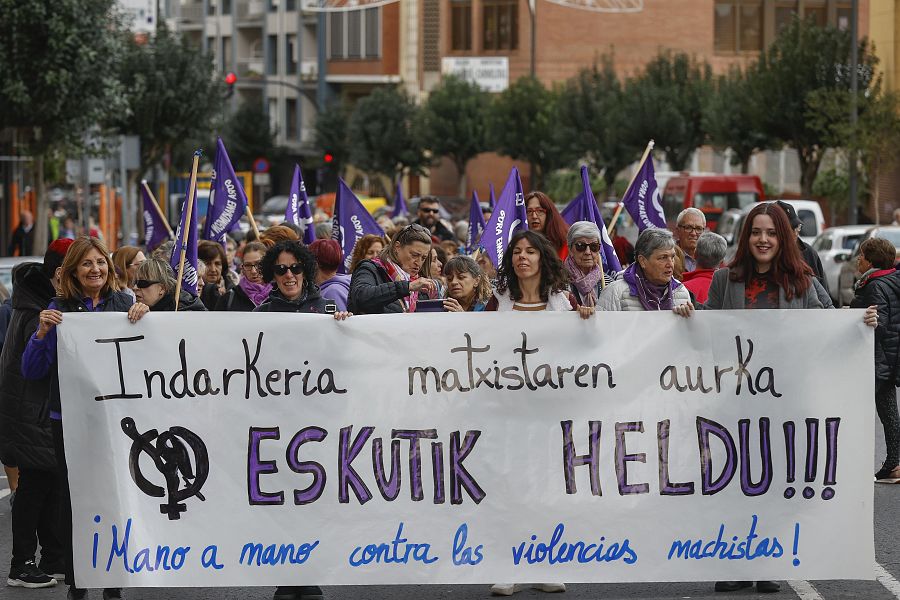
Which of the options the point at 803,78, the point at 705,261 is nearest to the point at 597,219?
the point at 705,261

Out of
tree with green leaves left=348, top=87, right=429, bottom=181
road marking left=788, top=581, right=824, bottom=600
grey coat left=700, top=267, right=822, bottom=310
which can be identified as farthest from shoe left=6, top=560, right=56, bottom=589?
tree with green leaves left=348, top=87, right=429, bottom=181

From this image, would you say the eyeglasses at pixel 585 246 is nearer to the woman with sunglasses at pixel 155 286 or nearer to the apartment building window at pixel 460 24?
the woman with sunglasses at pixel 155 286

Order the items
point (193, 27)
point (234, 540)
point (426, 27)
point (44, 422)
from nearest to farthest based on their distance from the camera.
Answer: point (234, 540) → point (44, 422) → point (426, 27) → point (193, 27)

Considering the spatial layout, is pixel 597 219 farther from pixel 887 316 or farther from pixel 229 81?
pixel 229 81

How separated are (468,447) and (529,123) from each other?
5388 cm

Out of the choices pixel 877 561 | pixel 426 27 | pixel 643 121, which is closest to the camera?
pixel 877 561

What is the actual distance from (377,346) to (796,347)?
177cm

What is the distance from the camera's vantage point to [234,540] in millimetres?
6668

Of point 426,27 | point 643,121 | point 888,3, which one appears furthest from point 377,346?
point 426,27

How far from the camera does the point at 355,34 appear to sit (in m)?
72.7

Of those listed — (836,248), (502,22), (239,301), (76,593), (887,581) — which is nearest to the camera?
(76,593)

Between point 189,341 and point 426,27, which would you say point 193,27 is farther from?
point 189,341

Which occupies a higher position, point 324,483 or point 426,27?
point 426,27

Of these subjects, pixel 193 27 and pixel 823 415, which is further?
pixel 193 27
